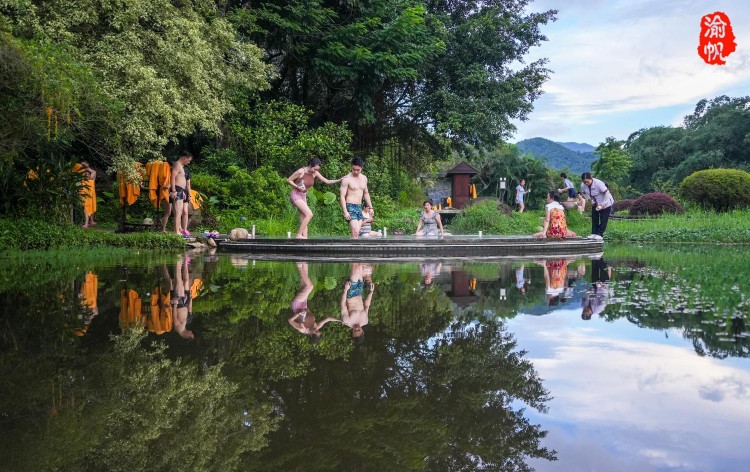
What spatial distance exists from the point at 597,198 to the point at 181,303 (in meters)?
11.9

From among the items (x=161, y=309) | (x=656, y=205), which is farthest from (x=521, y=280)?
(x=656, y=205)

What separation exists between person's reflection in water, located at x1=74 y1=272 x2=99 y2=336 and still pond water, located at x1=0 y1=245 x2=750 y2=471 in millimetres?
44

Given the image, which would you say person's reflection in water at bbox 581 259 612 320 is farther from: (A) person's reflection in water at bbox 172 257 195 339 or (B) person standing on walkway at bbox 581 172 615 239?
(B) person standing on walkway at bbox 581 172 615 239

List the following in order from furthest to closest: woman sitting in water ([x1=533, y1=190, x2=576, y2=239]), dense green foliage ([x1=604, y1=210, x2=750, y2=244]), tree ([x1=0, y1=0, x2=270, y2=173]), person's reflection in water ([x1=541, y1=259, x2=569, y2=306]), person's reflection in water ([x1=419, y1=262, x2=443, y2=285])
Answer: dense green foliage ([x1=604, y1=210, x2=750, y2=244]) → woman sitting in water ([x1=533, y1=190, x2=576, y2=239]) → tree ([x1=0, y1=0, x2=270, y2=173]) → person's reflection in water ([x1=419, y1=262, x2=443, y2=285]) → person's reflection in water ([x1=541, y1=259, x2=569, y2=306])

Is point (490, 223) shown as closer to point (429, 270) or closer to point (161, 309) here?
point (429, 270)

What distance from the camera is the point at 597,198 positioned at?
51.3ft

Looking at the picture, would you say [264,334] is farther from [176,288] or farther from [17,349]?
[176,288]

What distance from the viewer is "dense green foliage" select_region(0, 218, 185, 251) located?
12336 millimetres

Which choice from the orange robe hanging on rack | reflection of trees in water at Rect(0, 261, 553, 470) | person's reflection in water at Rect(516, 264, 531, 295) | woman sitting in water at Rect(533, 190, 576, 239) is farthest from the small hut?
reflection of trees in water at Rect(0, 261, 553, 470)

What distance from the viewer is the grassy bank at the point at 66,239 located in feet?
40.4

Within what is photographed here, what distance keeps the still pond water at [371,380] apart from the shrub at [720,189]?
1991 cm

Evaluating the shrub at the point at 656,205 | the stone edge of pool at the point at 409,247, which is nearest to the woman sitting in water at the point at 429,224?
the stone edge of pool at the point at 409,247

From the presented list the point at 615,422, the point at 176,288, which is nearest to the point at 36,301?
the point at 176,288

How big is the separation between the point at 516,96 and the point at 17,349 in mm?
22747
